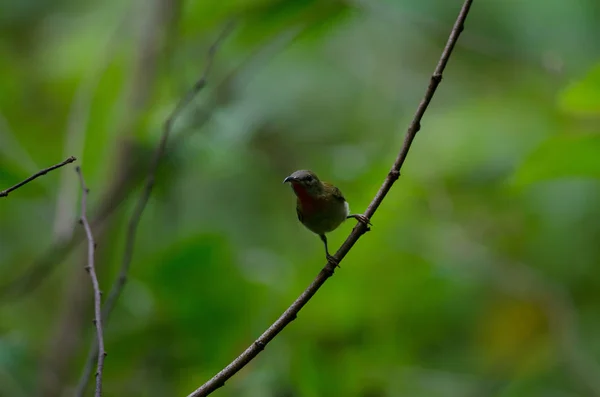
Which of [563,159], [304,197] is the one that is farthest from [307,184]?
[563,159]

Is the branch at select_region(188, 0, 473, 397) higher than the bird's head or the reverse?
the reverse

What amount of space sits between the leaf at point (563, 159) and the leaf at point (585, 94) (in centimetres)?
10

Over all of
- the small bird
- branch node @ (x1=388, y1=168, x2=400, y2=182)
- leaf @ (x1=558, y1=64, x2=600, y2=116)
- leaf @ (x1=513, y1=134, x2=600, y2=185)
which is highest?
leaf @ (x1=558, y1=64, x2=600, y2=116)

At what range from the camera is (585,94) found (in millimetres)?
2143

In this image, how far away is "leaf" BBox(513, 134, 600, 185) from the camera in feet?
7.12

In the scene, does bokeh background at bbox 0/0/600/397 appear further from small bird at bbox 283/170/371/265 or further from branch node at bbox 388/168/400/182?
branch node at bbox 388/168/400/182

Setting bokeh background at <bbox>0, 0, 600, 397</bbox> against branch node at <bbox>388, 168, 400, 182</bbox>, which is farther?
bokeh background at <bbox>0, 0, 600, 397</bbox>

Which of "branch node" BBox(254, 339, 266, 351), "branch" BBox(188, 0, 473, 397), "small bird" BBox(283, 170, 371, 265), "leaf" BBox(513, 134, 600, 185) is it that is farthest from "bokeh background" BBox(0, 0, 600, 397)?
"branch node" BBox(254, 339, 266, 351)

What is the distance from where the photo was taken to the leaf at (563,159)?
2.17 meters

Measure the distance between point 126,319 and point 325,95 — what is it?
240 centimetres

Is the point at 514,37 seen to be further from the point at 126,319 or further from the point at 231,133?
the point at 126,319

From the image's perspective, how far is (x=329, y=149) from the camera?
4238 mm

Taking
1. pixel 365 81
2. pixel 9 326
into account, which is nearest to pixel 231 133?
pixel 9 326

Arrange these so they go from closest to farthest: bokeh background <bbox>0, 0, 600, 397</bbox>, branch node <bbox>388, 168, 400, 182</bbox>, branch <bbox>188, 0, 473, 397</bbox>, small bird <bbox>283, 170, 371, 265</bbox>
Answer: branch <bbox>188, 0, 473, 397</bbox>
branch node <bbox>388, 168, 400, 182</bbox>
small bird <bbox>283, 170, 371, 265</bbox>
bokeh background <bbox>0, 0, 600, 397</bbox>
